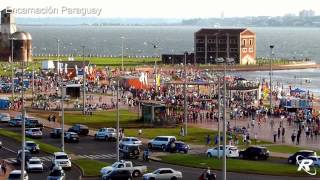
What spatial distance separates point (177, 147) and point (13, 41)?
10713cm

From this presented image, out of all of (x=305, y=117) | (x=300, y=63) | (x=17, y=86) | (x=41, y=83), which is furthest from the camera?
(x=300, y=63)

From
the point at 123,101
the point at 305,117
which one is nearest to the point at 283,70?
the point at 123,101

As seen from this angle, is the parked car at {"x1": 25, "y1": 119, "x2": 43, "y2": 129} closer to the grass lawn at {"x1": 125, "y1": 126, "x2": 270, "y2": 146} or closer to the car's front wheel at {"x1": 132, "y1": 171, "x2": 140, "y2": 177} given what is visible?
the grass lawn at {"x1": 125, "y1": 126, "x2": 270, "y2": 146}

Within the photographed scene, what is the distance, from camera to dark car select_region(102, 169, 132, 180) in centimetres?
4259

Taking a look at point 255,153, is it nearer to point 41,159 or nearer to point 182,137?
point 182,137

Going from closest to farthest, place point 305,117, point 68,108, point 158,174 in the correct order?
point 158,174
point 305,117
point 68,108

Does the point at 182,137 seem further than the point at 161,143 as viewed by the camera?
Yes

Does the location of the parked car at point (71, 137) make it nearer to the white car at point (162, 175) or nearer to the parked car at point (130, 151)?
the parked car at point (130, 151)

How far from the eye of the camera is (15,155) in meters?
54.3

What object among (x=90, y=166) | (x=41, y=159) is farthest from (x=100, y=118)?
(x=90, y=166)

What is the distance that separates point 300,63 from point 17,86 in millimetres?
108351

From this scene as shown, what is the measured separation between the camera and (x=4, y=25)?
17338 cm

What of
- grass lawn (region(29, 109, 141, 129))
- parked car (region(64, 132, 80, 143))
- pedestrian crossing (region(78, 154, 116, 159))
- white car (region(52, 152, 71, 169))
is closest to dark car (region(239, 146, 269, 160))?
pedestrian crossing (region(78, 154, 116, 159))

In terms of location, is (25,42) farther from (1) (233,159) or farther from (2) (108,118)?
(1) (233,159)
